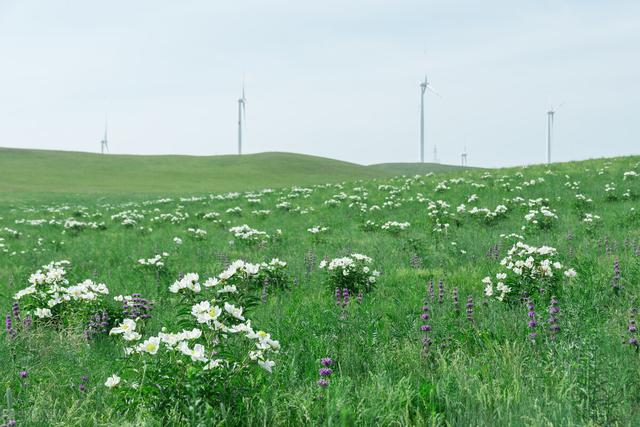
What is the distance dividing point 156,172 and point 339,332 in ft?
253

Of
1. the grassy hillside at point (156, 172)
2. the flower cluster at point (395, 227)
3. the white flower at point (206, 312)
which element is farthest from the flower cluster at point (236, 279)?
the grassy hillside at point (156, 172)

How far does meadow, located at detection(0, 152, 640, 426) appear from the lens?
10.8ft

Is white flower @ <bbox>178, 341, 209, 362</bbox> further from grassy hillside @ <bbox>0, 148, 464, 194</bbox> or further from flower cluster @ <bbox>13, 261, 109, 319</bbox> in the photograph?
grassy hillside @ <bbox>0, 148, 464, 194</bbox>

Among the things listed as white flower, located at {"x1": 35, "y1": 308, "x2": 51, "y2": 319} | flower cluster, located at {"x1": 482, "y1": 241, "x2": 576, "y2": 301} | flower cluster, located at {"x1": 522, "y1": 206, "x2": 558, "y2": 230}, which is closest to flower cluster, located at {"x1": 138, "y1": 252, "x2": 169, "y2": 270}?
white flower, located at {"x1": 35, "y1": 308, "x2": 51, "y2": 319}

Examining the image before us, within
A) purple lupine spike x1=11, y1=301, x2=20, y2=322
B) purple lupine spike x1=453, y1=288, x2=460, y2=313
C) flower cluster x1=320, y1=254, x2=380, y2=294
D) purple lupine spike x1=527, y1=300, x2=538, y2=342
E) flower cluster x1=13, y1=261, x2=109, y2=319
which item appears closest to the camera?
purple lupine spike x1=527, y1=300, x2=538, y2=342

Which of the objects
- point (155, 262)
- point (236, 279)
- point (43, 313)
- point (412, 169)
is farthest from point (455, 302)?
point (412, 169)

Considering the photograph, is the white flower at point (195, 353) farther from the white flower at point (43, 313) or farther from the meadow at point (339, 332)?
the white flower at point (43, 313)

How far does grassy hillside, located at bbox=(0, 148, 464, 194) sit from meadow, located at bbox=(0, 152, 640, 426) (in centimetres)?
4658

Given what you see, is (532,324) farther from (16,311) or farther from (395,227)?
(395,227)

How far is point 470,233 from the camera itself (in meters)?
11.8

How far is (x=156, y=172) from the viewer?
3039 inches

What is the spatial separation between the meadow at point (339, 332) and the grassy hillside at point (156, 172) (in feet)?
153

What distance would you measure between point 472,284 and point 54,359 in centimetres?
530

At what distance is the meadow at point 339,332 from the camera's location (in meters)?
3.28
